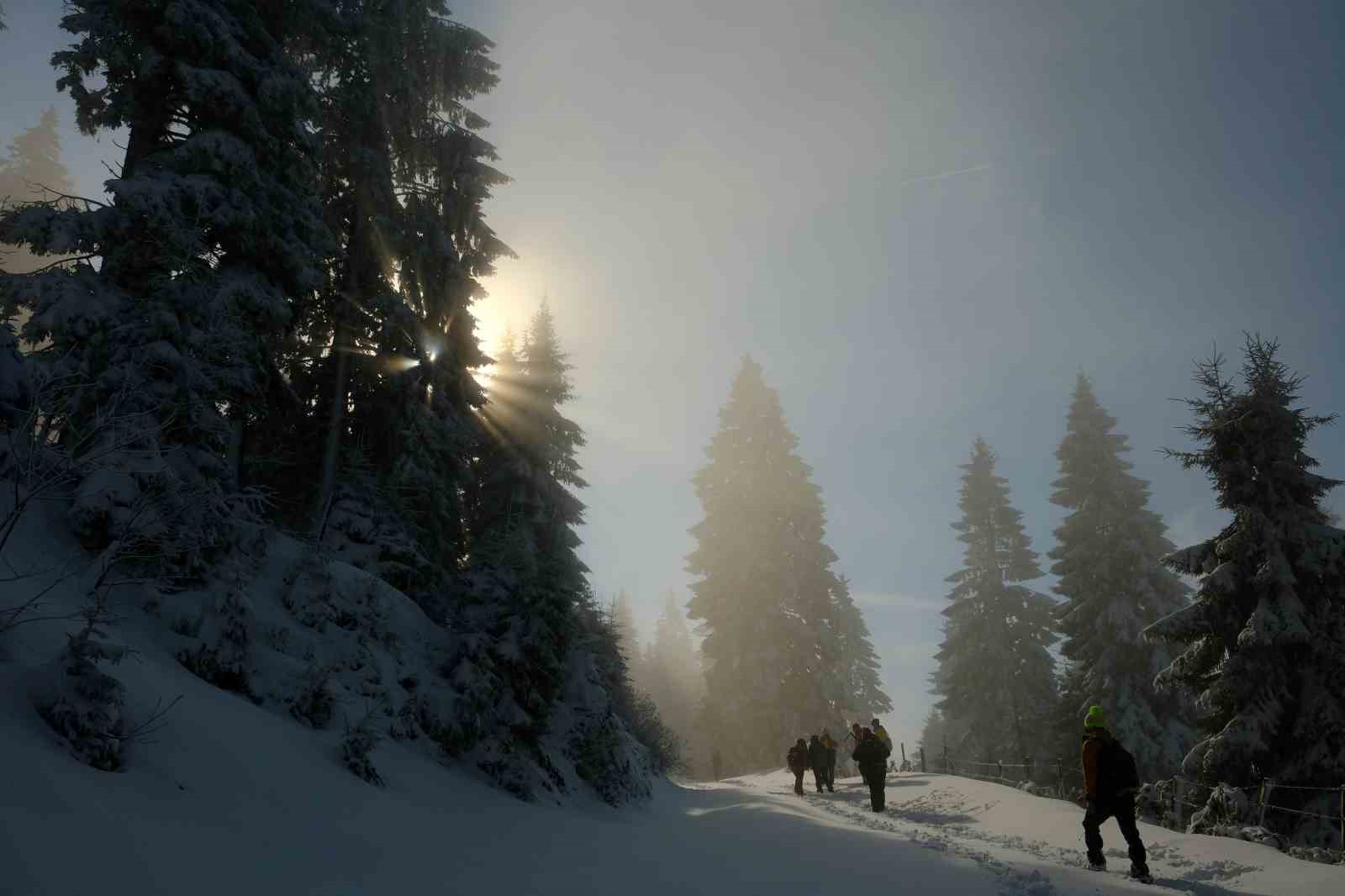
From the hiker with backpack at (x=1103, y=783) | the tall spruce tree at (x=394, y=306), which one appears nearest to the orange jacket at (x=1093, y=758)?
the hiker with backpack at (x=1103, y=783)

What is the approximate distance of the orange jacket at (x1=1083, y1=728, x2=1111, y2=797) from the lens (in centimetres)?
823

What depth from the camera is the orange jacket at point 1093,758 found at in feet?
27.0

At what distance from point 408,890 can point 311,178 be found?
10.8 meters

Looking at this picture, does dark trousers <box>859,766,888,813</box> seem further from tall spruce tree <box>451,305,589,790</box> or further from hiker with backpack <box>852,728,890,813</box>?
tall spruce tree <box>451,305,589,790</box>

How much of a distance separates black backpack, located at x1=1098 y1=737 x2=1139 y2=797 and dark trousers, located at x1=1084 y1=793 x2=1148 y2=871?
9 centimetres

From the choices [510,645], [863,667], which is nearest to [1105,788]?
[510,645]

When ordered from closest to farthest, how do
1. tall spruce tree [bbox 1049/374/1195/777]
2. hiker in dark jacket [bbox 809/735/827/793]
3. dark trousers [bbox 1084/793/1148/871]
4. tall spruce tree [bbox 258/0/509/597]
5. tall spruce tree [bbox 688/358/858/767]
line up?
1. dark trousers [bbox 1084/793/1148/871]
2. tall spruce tree [bbox 258/0/509/597]
3. hiker in dark jacket [bbox 809/735/827/793]
4. tall spruce tree [bbox 1049/374/1195/777]
5. tall spruce tree [bbox 688/358/858/767]

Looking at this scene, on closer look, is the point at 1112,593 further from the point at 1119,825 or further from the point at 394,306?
the point at 394,306

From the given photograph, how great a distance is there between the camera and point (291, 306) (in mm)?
11469

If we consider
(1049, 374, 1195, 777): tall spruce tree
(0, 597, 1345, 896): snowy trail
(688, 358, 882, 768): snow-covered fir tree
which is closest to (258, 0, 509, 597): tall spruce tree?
(0, 597, 1345, 896): snowy trail

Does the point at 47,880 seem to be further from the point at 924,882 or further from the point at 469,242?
the point at 469,242

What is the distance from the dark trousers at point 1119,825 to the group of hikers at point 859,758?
7682 mm

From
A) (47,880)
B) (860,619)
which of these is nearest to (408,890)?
(47,880)

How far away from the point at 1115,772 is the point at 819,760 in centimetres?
1386
